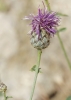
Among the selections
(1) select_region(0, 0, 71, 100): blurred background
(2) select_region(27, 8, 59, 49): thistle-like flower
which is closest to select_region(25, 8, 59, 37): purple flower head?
(2) select_region(27, 8, 59, 49): thistle-like flower

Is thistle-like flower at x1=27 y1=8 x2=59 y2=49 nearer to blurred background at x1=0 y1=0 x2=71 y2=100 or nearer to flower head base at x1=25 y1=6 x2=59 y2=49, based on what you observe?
flower head base at x1=25 y1=6 x2=59 y2=49

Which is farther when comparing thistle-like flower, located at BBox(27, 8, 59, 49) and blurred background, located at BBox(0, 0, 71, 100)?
blurred background, located at BBox(0, 0, 71, 100)

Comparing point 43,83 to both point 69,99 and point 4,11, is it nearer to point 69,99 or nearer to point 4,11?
point 4,11

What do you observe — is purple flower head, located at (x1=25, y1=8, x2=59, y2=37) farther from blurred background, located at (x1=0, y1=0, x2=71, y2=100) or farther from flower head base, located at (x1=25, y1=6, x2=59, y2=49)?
blurred background, located at (x1=0, y1=0, x2=71, y2=100)

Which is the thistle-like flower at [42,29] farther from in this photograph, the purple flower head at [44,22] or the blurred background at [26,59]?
the blurred background at [26,59]

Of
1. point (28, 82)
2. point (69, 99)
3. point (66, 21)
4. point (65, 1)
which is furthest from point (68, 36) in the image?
point (69, 99)

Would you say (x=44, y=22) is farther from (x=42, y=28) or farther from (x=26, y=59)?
(x=26, y=59)

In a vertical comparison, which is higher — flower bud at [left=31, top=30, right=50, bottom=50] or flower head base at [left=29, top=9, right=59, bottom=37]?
flower head base at [left=29, top=9, right=59, bottom=37]
